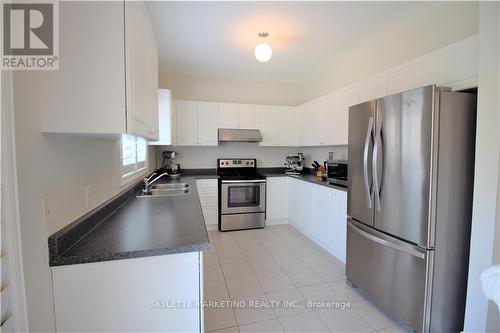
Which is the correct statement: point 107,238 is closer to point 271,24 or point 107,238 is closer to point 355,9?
point 271,24

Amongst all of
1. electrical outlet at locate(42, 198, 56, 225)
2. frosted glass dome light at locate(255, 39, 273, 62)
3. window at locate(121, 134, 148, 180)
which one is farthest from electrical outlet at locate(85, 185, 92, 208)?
frosted glass dome light at locate(255, 39, 273, 62)

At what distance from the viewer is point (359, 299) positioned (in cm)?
212

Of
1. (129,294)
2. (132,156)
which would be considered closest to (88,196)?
(129,294)

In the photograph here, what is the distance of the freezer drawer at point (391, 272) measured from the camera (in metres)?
1.64

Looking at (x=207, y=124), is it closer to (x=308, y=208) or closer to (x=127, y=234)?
(x=308, y=208)

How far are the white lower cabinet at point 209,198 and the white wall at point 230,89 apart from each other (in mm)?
1552

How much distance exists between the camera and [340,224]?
274cm

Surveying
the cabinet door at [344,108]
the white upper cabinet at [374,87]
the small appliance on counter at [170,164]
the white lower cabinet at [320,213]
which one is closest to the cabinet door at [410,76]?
the white upper cabinet at [374,87]

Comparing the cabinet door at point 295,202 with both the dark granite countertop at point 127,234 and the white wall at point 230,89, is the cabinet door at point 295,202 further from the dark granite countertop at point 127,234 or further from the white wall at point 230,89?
the dark granite countertop at point 127,234

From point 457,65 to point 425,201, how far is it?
1.12 m

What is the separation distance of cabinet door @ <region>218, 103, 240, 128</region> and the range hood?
4.1 inches

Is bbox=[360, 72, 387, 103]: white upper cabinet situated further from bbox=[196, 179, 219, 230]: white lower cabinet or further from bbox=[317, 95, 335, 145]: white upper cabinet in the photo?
bbox=[196, 179, 219, 230]: white lower cabinet

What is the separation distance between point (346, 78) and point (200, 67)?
2279mm

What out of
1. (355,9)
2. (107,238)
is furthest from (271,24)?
(107,238)
